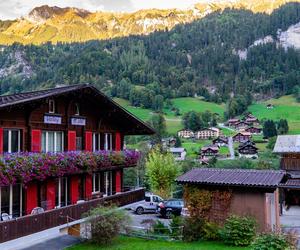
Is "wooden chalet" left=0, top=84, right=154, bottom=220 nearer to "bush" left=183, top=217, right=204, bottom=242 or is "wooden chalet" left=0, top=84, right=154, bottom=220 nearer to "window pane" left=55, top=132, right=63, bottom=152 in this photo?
"window pane" left=55, top=132, right=63, bottom=152

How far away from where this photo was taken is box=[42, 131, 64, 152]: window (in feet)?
72.8

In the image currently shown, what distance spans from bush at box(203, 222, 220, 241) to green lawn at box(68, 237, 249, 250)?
2.25 ft

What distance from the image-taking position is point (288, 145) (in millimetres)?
40188

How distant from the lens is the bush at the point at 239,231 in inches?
787

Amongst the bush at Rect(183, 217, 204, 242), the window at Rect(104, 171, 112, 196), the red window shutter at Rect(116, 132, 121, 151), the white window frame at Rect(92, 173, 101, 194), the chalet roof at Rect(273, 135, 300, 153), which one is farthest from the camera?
the chalet roof at Rect(273, 135, 300, 153)

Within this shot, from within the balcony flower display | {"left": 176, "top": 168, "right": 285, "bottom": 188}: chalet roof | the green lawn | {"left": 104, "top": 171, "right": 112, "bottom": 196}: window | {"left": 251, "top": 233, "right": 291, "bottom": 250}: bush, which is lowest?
the green lawn

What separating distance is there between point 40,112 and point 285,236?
1341 centimetres

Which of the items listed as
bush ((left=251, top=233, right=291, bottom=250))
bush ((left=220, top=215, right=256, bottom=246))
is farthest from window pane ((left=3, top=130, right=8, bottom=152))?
bush ((left=251, top=233, right=291, bottom=250))

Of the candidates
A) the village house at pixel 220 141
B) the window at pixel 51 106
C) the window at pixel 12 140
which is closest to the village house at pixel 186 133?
the village house at pixel 220 141

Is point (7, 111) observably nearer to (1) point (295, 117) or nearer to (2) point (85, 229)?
(2) point (85, 229)

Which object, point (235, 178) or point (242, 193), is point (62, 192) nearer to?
point (235, 178)

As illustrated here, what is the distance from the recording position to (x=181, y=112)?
15450 cm

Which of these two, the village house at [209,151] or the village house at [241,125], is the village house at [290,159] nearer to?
the village house at [209,151]

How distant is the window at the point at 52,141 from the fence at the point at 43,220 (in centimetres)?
347
